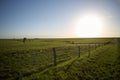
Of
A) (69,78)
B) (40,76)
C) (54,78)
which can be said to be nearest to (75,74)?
(69,78)

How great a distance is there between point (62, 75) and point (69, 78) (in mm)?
646

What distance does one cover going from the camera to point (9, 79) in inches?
323

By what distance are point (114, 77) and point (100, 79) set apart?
3.42ft

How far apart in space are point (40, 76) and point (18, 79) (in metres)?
1.40

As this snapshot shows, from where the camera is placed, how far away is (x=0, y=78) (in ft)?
28.2

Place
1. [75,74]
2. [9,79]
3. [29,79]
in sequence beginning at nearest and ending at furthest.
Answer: [29,79], [9,79], [75,74]

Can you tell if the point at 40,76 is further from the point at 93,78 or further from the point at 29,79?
the point at 93,78

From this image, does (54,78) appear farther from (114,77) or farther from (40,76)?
(114,77)

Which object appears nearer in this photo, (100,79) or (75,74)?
(100,79)

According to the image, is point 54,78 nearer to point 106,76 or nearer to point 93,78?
point 93,78

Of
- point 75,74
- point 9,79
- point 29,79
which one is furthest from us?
point 75,74

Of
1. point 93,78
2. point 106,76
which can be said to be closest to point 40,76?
point 93,78

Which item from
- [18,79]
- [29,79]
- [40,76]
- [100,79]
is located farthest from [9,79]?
[100,79]

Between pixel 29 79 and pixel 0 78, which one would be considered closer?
pixel 29 79
